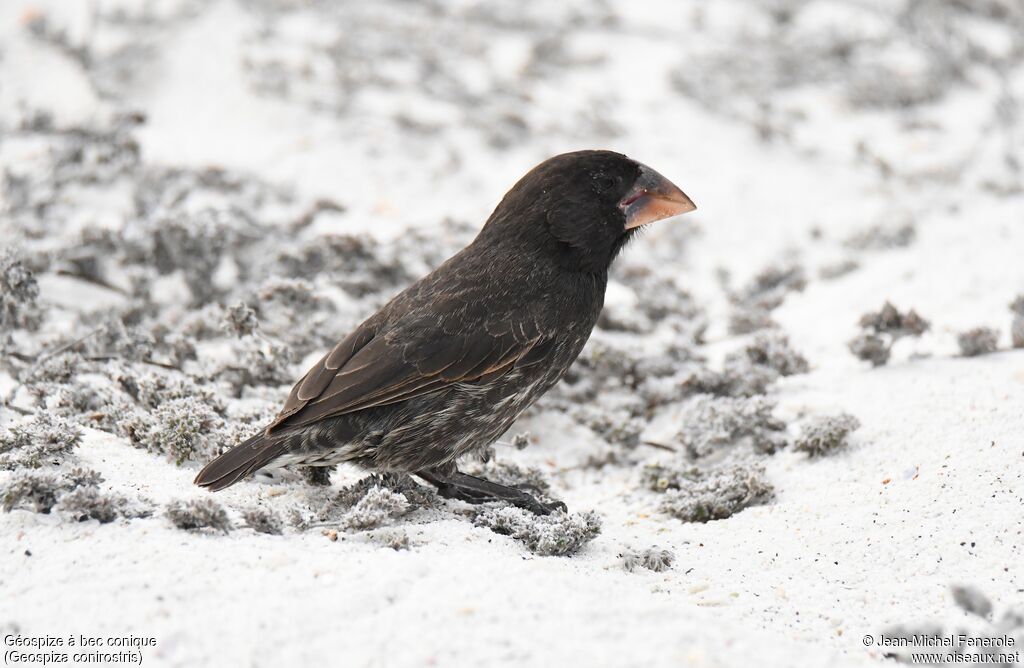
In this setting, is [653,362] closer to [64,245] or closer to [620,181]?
[620,181]

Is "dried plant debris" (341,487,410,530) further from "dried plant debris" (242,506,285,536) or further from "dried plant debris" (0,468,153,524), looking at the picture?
"dried plant debris" (0,468,153,524)

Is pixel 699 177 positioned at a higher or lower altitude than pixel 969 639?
higher

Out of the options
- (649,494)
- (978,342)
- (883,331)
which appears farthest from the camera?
(883,331)

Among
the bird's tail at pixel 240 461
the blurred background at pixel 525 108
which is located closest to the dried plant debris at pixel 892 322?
the blurred background at pixel 525 108

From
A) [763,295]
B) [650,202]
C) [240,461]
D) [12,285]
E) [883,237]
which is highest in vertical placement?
[12,285]

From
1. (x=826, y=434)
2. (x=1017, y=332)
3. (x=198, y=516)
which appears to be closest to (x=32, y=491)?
(x=198, y=516)

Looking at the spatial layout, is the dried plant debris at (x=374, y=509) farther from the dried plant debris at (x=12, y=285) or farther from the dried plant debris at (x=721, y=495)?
the dried plant debris at (x=12, y=285)

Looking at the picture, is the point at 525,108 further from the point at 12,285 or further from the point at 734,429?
the point at 12,285

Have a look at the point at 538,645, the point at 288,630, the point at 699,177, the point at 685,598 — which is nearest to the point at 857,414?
the point at 685,598
